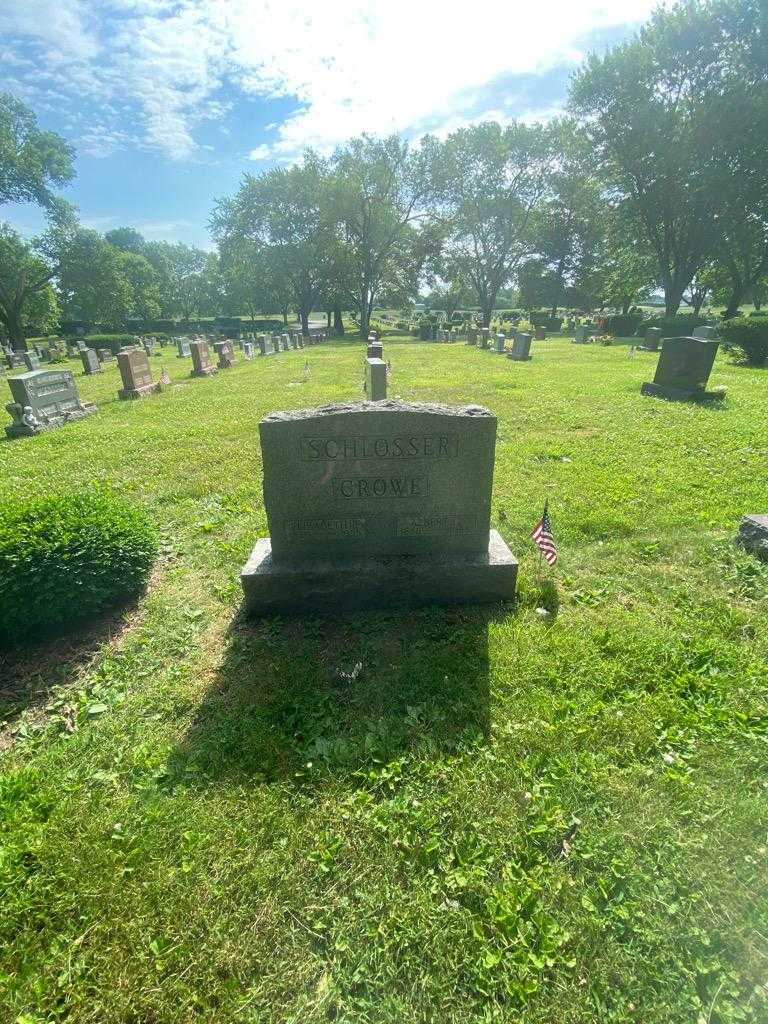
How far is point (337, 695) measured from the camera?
3141 millimetres

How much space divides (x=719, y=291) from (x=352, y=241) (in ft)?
116

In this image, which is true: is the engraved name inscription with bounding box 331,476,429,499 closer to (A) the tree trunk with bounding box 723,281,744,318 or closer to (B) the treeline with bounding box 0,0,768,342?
(B) the treeline with bounding box 0,0,768,342

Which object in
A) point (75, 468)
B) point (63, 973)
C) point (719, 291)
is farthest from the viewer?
point (719, 291)

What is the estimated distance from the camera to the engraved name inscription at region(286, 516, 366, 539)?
3916 millimetres

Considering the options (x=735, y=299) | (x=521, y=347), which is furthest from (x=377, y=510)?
(x=735, y=299)

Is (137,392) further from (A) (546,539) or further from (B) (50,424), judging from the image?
(A) (546,539)

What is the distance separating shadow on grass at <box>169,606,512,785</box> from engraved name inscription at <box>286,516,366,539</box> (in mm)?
703

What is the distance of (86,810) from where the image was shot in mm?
2453

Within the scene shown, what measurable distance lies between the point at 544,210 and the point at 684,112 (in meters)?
29.5

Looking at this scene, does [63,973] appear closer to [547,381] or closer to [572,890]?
[572,890]

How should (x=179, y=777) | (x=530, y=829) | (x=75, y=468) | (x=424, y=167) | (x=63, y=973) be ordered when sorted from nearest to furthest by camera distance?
(x=63, y=973)
(x=530, y=829)
(x=179, y=777)
(x=75, y=468)
(x=424, y=167)

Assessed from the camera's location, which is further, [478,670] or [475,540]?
[475,540]

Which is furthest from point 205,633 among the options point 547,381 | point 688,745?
point 547,381

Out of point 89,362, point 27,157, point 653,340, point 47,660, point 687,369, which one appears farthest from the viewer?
point 27,157
